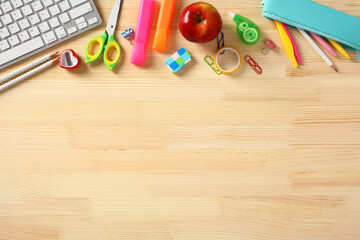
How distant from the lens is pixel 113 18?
0.83m

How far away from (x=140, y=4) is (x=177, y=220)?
0.60m

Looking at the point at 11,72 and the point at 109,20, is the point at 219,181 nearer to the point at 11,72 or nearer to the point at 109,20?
the point at 109,20

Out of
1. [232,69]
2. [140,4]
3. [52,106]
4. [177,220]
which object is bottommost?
[177,220]

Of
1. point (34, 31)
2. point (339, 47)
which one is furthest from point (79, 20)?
point (339, 47)

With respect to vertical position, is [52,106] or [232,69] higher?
[232,69]

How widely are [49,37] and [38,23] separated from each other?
4cm

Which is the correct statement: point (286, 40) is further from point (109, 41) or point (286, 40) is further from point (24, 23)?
point (24, 23)

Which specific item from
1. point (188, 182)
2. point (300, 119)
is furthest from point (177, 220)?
point (300, 119)

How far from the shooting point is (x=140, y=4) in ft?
2.70

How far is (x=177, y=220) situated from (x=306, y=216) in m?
0.37

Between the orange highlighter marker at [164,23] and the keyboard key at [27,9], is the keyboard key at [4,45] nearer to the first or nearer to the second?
the keyboard key at [27,9]

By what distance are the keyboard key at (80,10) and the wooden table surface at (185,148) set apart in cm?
4

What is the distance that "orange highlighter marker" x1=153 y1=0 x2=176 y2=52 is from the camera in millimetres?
812

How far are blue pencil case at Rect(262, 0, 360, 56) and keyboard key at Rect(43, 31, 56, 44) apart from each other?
0.56m
